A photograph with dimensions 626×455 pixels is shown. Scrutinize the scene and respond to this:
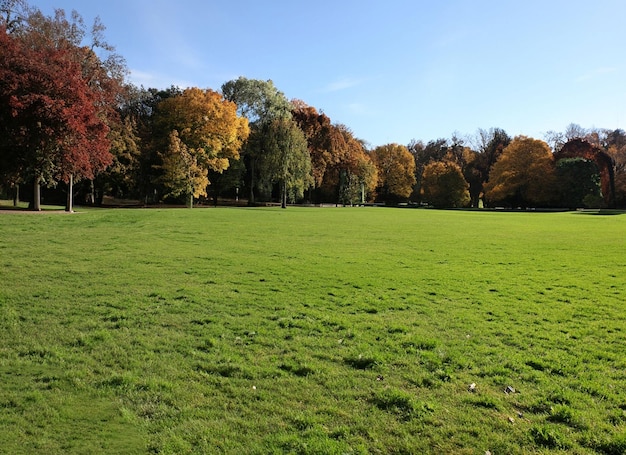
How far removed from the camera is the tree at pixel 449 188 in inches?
3027

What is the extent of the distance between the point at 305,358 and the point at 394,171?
8390cm

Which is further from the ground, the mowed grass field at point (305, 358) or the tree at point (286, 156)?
the tree at point (286, 156)

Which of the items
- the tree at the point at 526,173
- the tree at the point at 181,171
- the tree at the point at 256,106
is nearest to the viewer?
the tree at the point at 181,171

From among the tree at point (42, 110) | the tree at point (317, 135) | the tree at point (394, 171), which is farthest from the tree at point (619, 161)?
the tree at point (42, 110)

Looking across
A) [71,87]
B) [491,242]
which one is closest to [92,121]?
[71,87]

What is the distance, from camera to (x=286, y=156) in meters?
52.0

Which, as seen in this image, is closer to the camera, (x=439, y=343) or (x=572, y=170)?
(x=439, y=343)

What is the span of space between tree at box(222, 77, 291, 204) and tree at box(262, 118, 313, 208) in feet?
25.6

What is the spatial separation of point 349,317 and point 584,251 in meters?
14.4

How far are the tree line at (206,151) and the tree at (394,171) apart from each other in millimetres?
224

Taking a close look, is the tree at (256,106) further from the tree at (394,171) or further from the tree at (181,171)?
the tree at (394,171)

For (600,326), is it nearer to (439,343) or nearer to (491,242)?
(439,343)

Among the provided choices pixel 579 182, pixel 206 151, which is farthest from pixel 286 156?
pixel 579 182

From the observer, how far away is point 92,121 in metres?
29.5
